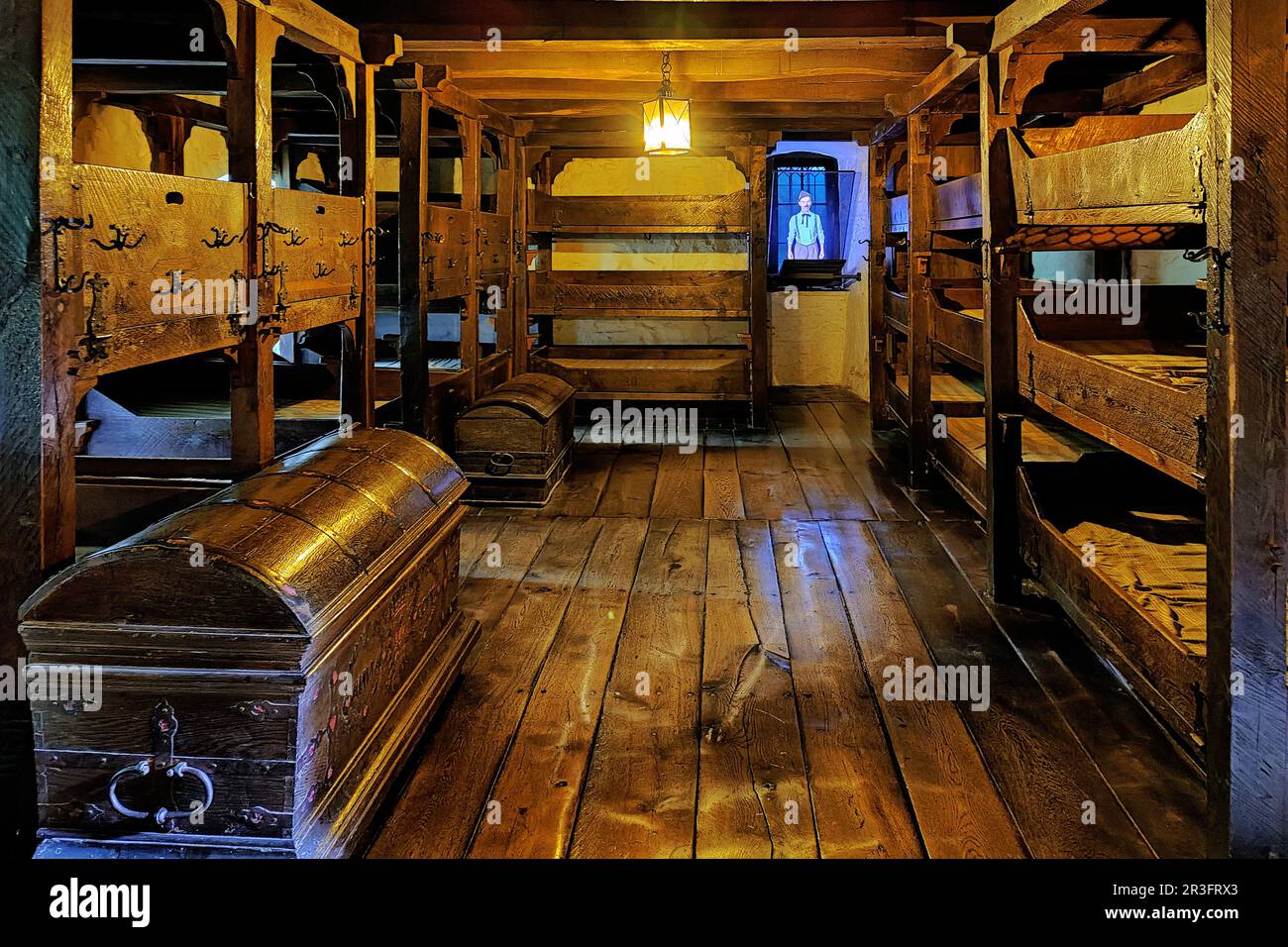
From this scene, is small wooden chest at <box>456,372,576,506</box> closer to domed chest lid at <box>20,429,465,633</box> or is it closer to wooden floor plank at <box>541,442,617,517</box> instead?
wooden floor plank at <box>541,442,617,517</box>

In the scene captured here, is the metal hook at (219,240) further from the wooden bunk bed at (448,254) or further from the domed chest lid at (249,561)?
the wooden bunk bed at (448,254)

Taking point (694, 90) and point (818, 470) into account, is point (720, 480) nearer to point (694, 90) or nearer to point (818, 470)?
point (818, 470)

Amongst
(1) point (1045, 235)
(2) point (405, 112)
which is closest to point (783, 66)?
(2) point (405, 112)

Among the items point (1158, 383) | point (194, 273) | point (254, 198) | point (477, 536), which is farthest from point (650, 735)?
point (477, 536)

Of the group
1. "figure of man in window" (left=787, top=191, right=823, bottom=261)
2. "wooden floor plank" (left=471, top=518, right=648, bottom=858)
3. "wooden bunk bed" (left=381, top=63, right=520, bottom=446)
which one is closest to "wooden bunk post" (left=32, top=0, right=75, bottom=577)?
"wooden floor plank" (left=471, top=518, right=648, bottom=858)

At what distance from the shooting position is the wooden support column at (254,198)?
3.43m

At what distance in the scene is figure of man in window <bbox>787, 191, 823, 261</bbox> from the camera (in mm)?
11867

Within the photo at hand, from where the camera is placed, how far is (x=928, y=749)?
3.16 metres

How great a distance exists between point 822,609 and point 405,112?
12.4 ft

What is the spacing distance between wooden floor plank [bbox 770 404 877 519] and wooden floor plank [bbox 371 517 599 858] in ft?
5.34

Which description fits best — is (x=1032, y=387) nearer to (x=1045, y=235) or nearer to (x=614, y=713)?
(x=1045, y=235)

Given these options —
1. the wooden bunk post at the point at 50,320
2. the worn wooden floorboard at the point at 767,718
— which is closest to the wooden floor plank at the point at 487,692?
the worn wooden floorboard at the point at 767,718

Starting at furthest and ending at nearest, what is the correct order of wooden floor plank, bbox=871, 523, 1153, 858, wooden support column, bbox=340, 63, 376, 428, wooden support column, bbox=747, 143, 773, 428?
wooden support column, bbox=747, 143, 773, 428 → wooden support column, bbox=340, 63, 376, 428 → wooden floor plank, bbox=871, 523, 1153, 858

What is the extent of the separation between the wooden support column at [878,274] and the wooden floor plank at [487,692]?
13.8 feet
